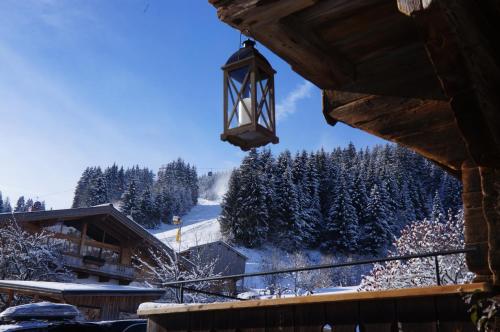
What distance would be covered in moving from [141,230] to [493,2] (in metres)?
23.4

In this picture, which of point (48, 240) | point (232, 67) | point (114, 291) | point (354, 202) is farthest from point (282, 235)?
point (232, 67)

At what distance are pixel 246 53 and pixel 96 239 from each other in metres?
23.6

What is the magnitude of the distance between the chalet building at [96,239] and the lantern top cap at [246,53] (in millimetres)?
19203

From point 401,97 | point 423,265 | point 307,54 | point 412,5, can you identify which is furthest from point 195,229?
point 412,5

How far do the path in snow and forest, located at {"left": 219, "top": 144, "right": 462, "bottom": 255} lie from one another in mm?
5443

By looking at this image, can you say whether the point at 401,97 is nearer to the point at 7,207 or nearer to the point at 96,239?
the point at 96,239

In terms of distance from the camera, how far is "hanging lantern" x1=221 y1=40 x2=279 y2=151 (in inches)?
160

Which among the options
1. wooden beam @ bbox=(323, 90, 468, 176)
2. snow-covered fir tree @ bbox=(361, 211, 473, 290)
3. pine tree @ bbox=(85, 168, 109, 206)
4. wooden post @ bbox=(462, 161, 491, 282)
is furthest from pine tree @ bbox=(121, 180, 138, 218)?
wooden post @ bbox=(462, 161, 491, 282)

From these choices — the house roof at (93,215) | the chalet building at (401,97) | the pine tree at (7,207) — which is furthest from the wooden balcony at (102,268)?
the pine tree at (7,207)

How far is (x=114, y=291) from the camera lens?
1132cm

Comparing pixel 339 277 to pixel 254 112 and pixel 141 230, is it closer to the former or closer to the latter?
pixel 141 230

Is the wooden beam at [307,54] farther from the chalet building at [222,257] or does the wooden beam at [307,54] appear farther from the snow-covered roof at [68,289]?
the chalet building at [222,257]

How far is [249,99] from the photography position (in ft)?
13.7

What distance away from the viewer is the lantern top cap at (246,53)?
4.13 meters
